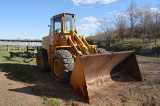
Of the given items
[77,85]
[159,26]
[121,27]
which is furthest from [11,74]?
[121,27]

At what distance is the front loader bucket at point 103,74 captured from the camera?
6.26 metres

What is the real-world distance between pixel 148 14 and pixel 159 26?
18.7 ft

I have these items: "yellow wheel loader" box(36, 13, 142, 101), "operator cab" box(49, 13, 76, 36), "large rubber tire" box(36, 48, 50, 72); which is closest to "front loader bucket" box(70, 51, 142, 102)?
"yellow wheel loader" box(36, 13, 142, 101)

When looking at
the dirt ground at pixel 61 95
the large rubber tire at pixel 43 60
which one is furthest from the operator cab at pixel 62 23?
the dirt ground at pixel 61 95

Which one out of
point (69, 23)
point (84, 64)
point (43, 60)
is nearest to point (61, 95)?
point (84, 64)

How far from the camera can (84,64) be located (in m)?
6.50

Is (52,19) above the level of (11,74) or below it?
above

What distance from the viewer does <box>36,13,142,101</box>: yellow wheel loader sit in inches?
252

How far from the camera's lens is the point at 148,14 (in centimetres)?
3700

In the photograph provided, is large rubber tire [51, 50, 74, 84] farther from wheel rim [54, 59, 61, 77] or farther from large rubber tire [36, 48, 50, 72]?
large rubber tire [36, 48, 50, 72]

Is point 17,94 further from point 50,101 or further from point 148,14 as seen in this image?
point 148,14

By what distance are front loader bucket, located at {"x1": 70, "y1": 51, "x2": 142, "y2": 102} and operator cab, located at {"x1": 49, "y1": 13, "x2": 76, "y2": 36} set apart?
Result: 231 centimetres

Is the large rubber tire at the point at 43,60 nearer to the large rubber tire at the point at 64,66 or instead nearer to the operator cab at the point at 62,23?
the operator cab at the point at 62,23

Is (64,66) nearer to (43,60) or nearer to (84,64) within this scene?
(84,64)
